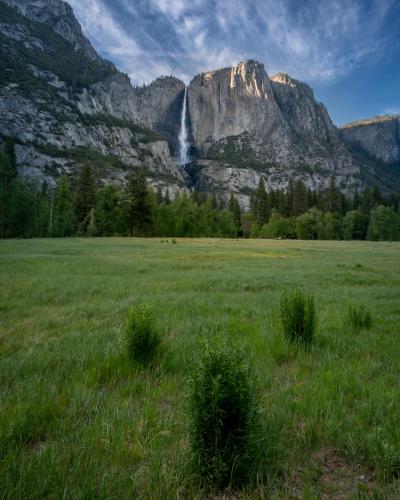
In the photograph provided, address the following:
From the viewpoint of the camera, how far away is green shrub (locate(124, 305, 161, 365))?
3.80m

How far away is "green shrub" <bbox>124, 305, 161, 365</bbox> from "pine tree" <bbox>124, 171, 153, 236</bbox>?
66.5m

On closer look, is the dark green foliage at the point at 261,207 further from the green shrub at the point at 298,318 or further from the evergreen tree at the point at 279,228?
the green shrub at the point at 298,318

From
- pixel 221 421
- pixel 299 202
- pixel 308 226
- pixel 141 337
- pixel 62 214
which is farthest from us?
pixel 299 202

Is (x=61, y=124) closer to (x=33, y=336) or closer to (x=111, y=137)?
(x=111, y=137)

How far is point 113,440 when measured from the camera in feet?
7.07

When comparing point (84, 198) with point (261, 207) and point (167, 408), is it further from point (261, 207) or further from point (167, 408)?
point (167, 408)

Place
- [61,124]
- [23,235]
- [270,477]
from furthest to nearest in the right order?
[61,124] < [23,235] < [270,477]

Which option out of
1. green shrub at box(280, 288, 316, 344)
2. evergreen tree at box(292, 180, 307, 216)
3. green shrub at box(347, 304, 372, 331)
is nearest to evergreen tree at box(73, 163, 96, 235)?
green shrub at box(347, 304, 372, 331)

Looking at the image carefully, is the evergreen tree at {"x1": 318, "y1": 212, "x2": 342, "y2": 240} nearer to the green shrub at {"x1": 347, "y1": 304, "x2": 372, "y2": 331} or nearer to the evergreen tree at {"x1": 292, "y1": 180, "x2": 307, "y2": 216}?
the evergreen tree at {"x1": 292, "y1": 180, "x2": 307, "y2": 216}

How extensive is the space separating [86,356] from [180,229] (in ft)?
264

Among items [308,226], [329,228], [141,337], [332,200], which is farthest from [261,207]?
[141,337]

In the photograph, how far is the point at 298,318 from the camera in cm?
479

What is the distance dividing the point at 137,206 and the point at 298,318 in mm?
67221

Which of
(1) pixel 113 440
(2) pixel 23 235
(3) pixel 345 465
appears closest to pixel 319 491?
(3) pixel 345 465
